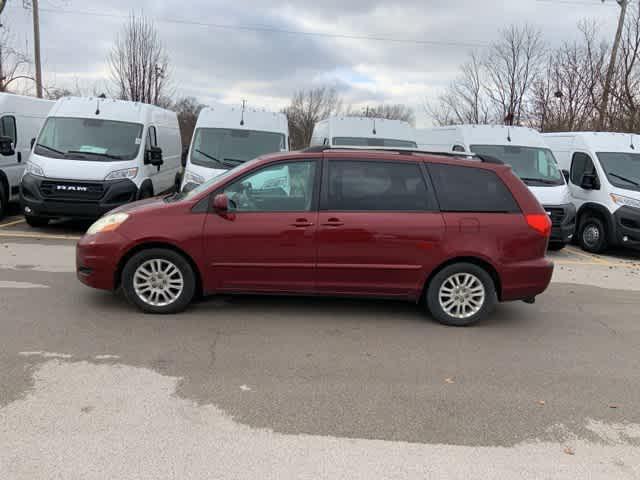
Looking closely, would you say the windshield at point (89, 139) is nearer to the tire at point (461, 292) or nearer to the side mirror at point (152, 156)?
the side mirror at point (152, 156)

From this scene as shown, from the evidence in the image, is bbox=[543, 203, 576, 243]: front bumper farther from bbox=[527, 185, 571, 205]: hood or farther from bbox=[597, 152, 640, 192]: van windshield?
bbox=[597, 152, 640, 192]: van windshield

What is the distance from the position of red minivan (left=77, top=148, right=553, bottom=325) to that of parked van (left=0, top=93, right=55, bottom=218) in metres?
6.46

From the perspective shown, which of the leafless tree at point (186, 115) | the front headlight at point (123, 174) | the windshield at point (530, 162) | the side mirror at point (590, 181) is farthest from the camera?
the leafless tree at point (186, 115)

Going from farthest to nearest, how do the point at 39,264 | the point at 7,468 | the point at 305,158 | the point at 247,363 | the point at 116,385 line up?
the point at 39,264 → the point at 305,158 → the point at 247,363 → the point at 116,385 → the point at 7,468

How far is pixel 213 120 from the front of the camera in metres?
10.0

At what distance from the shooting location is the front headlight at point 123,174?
30.6ft

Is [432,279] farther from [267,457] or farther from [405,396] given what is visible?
[267,457]

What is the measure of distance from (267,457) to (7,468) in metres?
1.35

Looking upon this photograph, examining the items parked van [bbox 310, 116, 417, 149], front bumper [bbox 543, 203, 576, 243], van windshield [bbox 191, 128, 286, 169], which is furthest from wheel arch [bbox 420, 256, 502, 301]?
parked van [bbox 310, 116, 417, 149]

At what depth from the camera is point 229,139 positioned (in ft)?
32.1

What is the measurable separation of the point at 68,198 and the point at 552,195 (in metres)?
8.77

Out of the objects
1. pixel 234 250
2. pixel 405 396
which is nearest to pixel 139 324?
pixel 234 250

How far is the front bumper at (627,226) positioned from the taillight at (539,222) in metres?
5.87

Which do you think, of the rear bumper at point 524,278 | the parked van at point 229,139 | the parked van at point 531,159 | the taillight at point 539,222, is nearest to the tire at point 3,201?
the parked van at point 229,139
